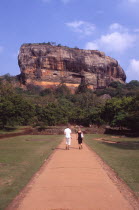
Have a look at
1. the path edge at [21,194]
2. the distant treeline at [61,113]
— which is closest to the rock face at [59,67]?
the distant treeline at [61,113]

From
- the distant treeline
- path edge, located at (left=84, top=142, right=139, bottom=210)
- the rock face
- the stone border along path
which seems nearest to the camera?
the stone border along path

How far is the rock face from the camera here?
296 feet

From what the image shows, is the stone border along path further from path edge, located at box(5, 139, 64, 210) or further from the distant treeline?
the distant treeline

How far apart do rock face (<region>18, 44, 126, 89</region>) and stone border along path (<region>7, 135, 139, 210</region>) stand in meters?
82.2

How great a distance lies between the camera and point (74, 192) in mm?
5844

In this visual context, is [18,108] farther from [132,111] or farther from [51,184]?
[51,184]

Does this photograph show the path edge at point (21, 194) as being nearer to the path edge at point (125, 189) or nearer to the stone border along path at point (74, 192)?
the stone border along path at point (74, 192)

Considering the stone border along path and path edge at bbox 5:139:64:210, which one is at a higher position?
the stone border along path

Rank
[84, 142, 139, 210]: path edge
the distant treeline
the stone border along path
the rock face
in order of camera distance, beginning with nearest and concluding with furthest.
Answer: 1. the stone border along path
2. [84, 142, 139, 210]: path edge
3. the distant treeline
4. the rock face

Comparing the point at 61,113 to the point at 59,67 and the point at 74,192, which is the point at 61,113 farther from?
the point at 59,67

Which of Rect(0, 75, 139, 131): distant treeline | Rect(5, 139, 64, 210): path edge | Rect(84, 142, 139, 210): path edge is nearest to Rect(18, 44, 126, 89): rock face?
Rect(0, 75, 139, 131): distant treeline

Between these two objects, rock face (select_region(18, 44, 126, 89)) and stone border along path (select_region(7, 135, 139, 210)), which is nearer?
stone border along path (select_region(7, 135, 139, 210))

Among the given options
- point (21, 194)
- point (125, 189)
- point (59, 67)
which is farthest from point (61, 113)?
point (59, 67)

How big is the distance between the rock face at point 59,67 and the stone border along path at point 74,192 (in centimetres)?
8216
